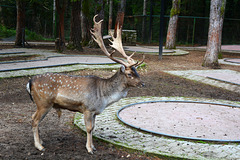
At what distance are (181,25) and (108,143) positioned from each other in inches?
1144

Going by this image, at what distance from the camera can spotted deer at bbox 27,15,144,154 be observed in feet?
15.6

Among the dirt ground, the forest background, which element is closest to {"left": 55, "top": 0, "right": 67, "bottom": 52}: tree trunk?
the dirt ground

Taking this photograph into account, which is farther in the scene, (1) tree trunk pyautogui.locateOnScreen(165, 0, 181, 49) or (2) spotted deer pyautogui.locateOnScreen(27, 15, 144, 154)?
(1) tree trunk pyautogui.locateOnScreen(165, 0, 181, 49)

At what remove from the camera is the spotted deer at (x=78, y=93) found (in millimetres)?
4750

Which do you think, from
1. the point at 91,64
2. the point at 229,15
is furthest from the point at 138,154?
the point at 229,15

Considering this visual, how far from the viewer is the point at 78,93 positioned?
479cm

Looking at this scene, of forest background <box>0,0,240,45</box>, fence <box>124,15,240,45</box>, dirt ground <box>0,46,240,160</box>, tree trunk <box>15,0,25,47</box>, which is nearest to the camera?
dirt ground <box>0,46,240,160</box>

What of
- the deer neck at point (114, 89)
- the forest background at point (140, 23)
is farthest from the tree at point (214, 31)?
the forest background at point (140, 23)

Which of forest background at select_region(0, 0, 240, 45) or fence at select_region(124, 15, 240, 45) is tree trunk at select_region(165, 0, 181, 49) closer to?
forest background at select_region(0, 0, 240, 45)

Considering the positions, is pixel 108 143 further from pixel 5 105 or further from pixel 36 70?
pixel 36 70

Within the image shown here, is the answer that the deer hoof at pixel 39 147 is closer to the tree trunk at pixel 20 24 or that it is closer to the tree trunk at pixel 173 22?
the tree trunk at pixel 20 24

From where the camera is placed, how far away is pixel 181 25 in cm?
3234

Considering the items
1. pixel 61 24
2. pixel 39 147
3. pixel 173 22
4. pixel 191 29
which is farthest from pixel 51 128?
pixel 191 29

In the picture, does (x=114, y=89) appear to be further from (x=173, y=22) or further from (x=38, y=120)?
(x=173, y=22)
